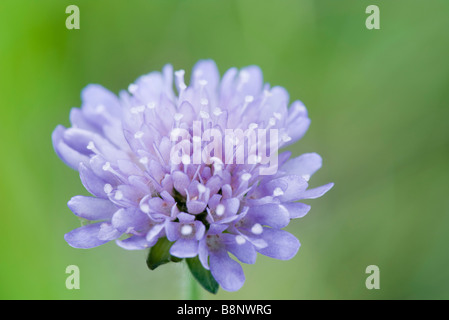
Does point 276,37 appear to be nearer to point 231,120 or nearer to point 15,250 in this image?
point 231,120

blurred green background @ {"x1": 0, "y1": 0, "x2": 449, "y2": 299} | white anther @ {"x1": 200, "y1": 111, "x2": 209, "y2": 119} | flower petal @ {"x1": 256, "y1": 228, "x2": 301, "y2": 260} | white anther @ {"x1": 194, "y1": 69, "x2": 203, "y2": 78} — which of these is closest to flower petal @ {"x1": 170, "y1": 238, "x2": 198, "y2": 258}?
flower petal @ {"x1": 256, "y1": 228, "x2": 301, "y2": 260}

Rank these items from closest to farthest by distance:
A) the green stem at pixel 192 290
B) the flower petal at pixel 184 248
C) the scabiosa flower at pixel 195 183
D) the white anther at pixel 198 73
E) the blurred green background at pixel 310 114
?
the flower petal at pixel 184 248 < the scabiosa flower at pixel 195 183 < the green stem at pixel 192 290 < the white anther at pixel 198 73 < the blurred green background at pixel 310 114

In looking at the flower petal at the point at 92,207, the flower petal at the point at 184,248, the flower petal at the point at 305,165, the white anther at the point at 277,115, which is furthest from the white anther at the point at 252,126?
the flower petal at the point at 92,207

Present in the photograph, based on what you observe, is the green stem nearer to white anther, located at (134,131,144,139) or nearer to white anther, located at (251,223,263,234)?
white anther, located at (251,223,263,234)

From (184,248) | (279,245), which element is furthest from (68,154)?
(279,245)

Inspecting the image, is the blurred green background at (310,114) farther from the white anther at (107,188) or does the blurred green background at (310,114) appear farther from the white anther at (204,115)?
the white anther at (204,115)

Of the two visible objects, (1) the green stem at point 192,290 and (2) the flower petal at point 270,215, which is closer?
(2) the flower petal at point 270,215

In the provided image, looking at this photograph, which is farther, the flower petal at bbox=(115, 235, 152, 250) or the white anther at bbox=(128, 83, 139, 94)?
the white anther at bbox=(128, 83, 139, 94)
